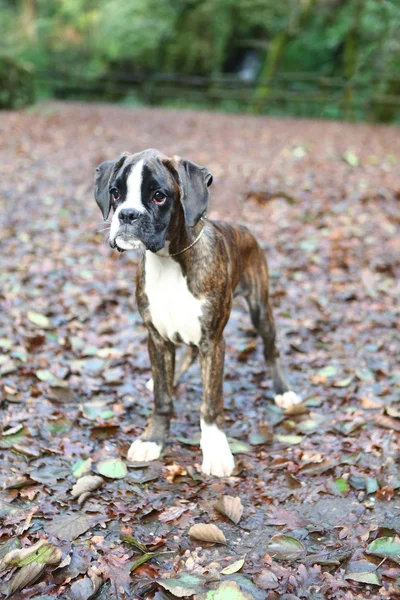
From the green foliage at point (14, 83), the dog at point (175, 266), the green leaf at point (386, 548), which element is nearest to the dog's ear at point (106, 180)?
the dog at point (175, 266)

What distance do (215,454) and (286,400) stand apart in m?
1.03

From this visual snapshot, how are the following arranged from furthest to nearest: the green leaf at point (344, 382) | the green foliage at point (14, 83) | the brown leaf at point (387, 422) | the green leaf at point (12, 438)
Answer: the green foliage at point (14, 83) < the green leaf at point (344, 382) < the brown leaf at point (387, 422) < the green leaf at point (12, 438)

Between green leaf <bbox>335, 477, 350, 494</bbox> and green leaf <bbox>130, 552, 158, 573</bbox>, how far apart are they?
3.89 feet

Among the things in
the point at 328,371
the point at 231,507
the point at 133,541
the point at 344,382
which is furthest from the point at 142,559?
the point at 328,371

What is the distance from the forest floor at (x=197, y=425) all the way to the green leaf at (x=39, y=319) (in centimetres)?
2

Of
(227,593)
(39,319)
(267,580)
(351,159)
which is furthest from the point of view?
(351,159)

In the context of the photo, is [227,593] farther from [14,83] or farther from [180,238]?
[14,83]

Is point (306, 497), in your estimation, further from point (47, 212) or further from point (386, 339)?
point (47, 212)

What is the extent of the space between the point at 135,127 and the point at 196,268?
46.8 ft

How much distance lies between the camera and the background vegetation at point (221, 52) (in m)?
19.7

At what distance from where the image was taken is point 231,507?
10.7 ft

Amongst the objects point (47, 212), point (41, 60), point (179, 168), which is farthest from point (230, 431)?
point (41, 60)

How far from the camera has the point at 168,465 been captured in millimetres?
3693

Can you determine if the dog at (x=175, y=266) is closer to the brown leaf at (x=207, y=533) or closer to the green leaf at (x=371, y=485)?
the brown leaf at (x=207, y=533)
